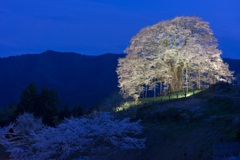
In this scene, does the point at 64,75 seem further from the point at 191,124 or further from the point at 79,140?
the point at 79,140

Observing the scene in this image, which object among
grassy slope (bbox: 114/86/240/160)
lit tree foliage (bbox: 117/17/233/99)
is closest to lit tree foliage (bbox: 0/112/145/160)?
grassy slope (bbox: 114/86/240/160)

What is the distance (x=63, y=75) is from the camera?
147750mm

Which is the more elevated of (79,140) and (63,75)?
(63,75)

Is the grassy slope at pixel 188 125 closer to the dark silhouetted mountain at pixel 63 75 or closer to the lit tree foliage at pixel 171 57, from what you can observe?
the lit tree foliage at pixel 171 57

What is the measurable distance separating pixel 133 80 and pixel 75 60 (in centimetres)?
11675

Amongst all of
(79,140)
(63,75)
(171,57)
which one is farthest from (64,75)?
(79,140)

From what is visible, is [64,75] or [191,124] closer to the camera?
[191,124]

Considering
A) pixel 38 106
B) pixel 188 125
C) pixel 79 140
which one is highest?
pixel 38 106

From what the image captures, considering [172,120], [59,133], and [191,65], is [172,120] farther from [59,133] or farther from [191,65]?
[191,65]

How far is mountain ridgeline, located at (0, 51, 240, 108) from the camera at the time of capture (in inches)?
4825

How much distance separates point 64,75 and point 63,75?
566mm

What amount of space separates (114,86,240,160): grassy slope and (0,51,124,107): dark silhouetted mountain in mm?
80498

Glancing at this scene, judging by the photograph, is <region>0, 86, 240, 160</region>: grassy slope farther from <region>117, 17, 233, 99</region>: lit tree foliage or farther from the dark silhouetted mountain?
the dark silhouetted mountain

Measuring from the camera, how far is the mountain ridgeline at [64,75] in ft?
402
